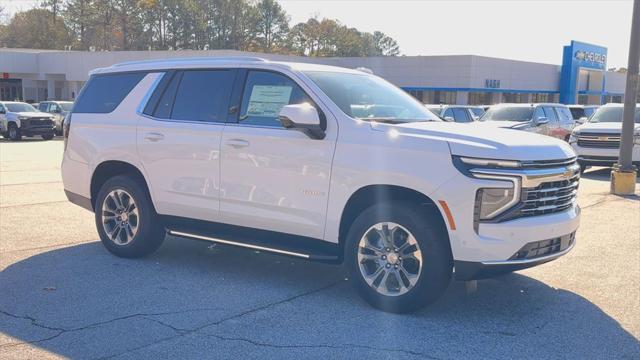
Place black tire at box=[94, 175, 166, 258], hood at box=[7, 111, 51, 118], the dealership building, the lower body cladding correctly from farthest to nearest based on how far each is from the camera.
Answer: the dealership building
hood at box=[7, 111, 51, 118]
the lower body cladding
black tire at box=[94, 175, 166, 258]

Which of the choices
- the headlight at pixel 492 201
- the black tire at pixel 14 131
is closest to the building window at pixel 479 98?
the black tire at pixel 14 131

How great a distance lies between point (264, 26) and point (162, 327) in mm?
94793

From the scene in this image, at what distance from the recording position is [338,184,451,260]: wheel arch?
5309 mm

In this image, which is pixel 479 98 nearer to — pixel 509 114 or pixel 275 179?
pixel 509 114

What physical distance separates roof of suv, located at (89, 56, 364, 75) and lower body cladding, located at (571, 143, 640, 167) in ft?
37.2

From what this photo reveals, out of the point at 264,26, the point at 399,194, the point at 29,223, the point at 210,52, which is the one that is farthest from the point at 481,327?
the point at 264,26

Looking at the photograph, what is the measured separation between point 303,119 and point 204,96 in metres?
1.56

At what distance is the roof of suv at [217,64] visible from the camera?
636cm

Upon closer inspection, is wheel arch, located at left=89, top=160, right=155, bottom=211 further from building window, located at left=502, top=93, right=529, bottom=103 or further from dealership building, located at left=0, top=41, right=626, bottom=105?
building window, located at left=502, top=93, right=529, bottom=103

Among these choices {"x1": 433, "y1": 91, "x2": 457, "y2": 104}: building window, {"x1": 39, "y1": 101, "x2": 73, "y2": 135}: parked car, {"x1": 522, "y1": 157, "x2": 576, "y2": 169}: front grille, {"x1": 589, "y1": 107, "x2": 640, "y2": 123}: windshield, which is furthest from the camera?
{"x1": 433, "y1": 91, "x2": 457, "y2": 104}: building window

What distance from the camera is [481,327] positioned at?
5246mm

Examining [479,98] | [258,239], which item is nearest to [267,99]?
[258,239]

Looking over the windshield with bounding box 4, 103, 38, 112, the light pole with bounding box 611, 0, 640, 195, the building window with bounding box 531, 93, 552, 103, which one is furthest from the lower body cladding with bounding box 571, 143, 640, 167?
the building window with bounding box 531, 93, 552, 103

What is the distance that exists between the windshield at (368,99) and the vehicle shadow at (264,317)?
1.64 metres
